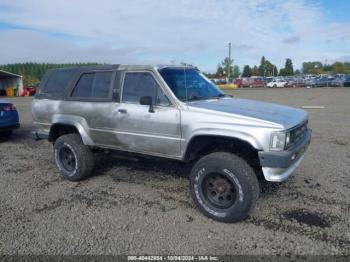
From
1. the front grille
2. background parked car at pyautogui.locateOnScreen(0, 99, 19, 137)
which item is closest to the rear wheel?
the front grille

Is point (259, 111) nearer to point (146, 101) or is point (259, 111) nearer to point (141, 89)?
point (146, 101)

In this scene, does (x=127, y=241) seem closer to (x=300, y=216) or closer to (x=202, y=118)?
(x=202, y=118)

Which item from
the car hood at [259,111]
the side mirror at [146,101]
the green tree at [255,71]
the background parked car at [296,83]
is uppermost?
the green tree at [255,71]

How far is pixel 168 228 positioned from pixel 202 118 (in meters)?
1.41

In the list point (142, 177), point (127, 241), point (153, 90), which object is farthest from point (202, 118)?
point (142, 177)

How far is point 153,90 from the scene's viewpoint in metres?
4.63

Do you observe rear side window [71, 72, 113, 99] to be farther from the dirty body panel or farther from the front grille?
the front grille

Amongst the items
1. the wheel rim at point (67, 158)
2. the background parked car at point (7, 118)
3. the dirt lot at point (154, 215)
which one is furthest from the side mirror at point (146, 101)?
the background parked car at point (7, 118)

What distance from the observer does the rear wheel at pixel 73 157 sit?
5.51 meters

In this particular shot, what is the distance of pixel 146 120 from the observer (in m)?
4.59

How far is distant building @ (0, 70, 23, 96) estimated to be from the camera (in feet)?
146

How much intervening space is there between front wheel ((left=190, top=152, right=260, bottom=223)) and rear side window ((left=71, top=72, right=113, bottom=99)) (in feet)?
6.49

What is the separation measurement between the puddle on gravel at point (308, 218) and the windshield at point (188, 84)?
2.02 m

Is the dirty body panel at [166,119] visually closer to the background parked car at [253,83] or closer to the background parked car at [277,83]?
the background parked car at [277,83]
